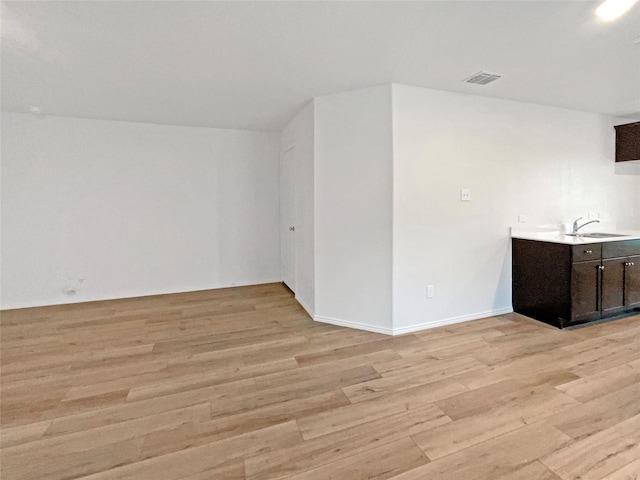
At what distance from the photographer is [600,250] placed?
307 cm

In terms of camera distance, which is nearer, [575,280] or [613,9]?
[613,9]

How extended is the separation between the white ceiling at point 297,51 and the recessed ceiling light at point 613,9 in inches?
2.2

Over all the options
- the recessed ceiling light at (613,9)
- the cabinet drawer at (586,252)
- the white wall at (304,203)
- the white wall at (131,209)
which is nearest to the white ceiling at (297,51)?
the recessed ceiling light at (613,9)

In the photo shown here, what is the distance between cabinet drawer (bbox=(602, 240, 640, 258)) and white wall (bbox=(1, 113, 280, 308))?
4133mm

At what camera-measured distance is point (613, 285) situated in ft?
10.5

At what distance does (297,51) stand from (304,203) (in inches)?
66.1

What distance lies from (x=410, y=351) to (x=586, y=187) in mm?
3328

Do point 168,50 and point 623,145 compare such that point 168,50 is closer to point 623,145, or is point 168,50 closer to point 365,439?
point 365,439

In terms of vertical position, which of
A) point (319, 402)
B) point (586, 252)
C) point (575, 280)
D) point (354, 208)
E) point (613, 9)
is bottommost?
point (319, 402)

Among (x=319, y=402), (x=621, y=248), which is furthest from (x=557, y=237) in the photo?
(x=319, y=402)

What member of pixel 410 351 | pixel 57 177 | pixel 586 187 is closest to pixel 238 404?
pixel 410 351

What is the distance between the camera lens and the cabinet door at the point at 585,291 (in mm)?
2969

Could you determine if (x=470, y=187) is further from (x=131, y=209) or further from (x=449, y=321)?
(x=131, y=209)

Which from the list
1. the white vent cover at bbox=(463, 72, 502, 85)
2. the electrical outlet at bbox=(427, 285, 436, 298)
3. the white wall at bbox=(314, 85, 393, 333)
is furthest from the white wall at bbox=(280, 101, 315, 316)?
the white vent cover at bbox=(463, 72, 502, 85)
